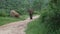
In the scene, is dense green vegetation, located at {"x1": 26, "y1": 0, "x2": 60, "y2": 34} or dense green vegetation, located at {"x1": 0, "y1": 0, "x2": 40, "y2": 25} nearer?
dense green vegetation, located at {"x1": 26, "y1": 0, "x2": 60, "y2": 34}

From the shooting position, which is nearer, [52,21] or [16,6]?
[52,21]

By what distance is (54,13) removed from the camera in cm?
986

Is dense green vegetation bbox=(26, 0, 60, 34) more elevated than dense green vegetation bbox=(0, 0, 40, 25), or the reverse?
dense green vegetation bbox=(26, 0, 60, 34)

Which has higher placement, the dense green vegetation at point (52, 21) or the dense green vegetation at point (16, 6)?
the dense green vegetation at point (52, 21)

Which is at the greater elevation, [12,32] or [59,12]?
[59,12]

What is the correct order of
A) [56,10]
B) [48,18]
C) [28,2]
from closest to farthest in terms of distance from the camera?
[56,10] < [48,18] < [28,2]

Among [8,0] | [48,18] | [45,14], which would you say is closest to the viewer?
[48,18]

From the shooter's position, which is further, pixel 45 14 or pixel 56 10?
pixel 45 14

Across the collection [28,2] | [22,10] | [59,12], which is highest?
[59,12]

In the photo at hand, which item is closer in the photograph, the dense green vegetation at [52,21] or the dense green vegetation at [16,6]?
the dense green vegetation at [52,21]

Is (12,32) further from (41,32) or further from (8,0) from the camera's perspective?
(8,0)

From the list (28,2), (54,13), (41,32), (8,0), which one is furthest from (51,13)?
(8,0)

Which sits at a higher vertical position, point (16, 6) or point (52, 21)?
point (52, 21)

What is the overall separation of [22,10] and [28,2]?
12.2 feet
